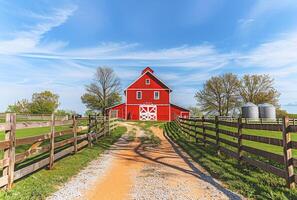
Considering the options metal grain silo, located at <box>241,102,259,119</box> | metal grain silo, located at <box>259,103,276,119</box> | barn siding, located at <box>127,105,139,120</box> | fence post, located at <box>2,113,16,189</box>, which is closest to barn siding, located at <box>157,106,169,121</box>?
barn siding, located at <box>127,105,139,120</box>

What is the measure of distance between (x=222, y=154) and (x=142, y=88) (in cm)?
3139

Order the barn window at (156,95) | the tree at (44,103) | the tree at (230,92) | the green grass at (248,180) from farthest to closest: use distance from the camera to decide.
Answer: the tree at (44,103) < the tree at (230,92) < the barn window at (156,95) < the green grass at (248,180)

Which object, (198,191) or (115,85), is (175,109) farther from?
(198,191)

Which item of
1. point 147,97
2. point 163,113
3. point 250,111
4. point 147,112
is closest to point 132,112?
point 147,112

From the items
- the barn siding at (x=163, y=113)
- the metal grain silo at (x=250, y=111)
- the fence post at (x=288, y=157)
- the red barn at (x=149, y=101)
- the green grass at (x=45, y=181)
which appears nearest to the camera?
the green grass at (x=45, y=181)

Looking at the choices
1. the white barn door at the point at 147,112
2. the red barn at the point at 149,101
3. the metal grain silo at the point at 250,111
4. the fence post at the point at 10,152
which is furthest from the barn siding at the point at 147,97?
the fence post at the point at 10,152

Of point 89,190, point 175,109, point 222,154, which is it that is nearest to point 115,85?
point 175,109

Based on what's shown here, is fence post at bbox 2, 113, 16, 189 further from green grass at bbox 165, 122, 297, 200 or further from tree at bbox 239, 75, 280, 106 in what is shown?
tree at bbox 239, 75, 280, 106

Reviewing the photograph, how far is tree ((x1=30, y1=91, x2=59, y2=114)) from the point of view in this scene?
60.3m

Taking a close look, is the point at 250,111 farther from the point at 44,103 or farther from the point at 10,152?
the point at 44,103

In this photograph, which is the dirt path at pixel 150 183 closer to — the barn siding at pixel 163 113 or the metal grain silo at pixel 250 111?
the barn siding at pixel 163 113

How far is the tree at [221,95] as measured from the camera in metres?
52.8

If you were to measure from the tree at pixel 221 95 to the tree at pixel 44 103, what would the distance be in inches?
1512

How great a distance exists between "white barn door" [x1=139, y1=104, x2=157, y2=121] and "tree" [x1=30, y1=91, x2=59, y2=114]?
30.9m
